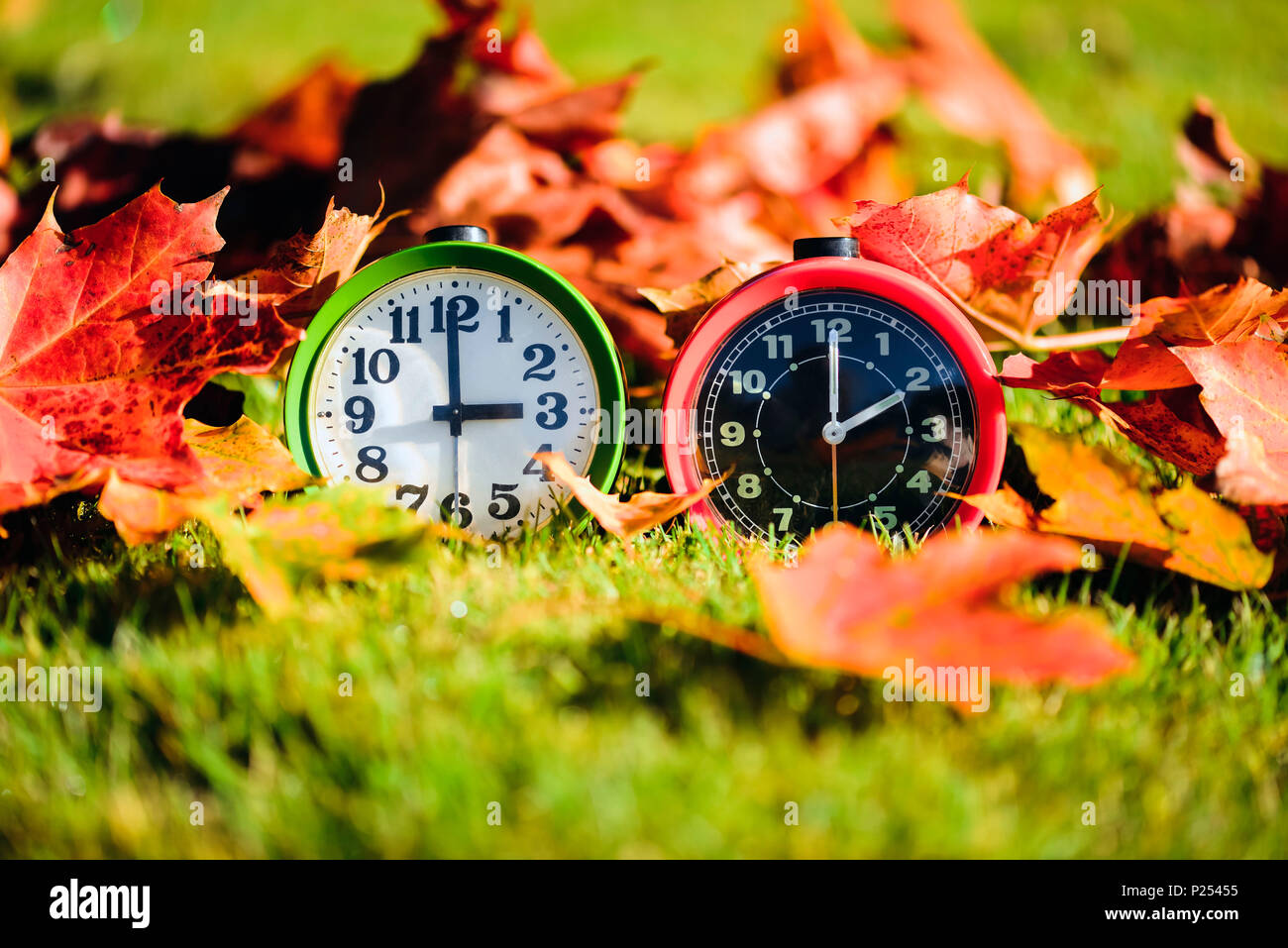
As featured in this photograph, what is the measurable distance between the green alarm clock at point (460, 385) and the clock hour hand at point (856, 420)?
363 millimetres

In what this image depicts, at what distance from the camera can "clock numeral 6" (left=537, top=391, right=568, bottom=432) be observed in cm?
180

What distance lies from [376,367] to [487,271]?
266mm

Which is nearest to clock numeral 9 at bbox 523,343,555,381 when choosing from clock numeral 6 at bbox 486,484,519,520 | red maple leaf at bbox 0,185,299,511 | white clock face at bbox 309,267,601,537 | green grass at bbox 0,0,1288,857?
white clock face at bbox 309,267,601,537

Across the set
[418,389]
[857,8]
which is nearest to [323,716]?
[418,389]

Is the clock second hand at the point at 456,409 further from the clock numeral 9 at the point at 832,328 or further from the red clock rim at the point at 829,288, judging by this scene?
the clock numeral 9 at the point at 832,328

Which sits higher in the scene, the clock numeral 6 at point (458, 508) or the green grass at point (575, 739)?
the clock numeral 6 at point (458, 508)

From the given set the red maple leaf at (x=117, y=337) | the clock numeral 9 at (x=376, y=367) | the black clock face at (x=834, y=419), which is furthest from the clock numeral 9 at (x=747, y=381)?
the red maple leaf at (x=117, y=337)

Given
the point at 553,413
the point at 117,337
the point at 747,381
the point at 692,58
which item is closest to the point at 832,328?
the point at 747,381

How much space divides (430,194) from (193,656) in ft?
4.29

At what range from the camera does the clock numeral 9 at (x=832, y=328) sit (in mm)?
1748

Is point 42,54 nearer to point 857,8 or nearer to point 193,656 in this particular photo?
point 857,8

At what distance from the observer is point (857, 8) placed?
232 inches

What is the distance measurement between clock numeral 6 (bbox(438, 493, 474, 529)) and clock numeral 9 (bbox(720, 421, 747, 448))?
0.47 m

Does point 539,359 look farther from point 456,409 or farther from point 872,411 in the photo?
point 872,411
